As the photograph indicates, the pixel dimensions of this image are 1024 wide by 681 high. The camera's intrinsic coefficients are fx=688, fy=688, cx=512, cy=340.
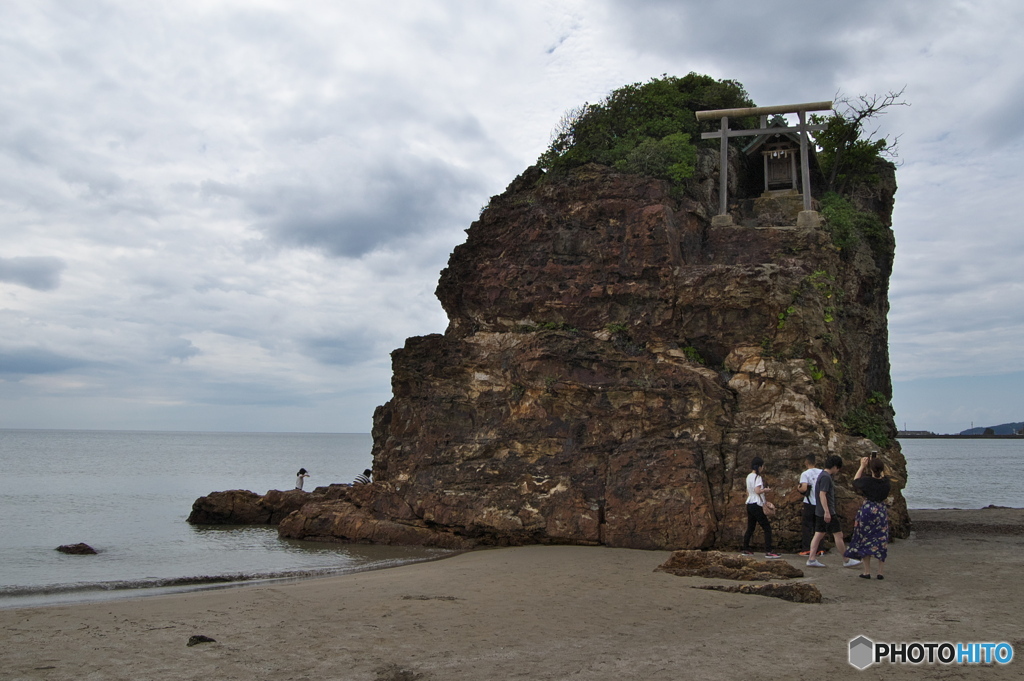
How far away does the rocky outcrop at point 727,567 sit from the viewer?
8.82m

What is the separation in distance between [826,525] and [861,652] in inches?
184

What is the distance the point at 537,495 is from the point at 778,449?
4.66 m

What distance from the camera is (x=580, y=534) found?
13125 mm

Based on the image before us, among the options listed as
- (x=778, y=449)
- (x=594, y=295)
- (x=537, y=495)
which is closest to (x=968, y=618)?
(x=778, y=449)

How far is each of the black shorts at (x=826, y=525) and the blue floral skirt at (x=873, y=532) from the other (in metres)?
0.73

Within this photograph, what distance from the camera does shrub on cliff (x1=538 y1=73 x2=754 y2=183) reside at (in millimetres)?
16891

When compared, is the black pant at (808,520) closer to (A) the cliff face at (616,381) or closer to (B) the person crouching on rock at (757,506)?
(B) the person crouching on rock at (757,506)

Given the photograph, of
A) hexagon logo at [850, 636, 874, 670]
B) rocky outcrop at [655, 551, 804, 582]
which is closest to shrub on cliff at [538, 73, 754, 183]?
rocky outcrop at [655, 551, 804, 582]

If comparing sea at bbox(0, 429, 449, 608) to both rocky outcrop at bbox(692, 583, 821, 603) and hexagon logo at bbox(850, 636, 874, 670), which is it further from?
hexagon logo at bbox(850, 636, 874, 670)

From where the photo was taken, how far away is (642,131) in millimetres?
18266

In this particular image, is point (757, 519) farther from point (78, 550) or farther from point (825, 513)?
point (78, 550)

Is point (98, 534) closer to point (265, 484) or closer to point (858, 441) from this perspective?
point (858, 441)

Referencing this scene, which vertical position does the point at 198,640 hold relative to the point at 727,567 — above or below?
below

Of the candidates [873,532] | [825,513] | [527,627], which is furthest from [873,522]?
[527,627]
